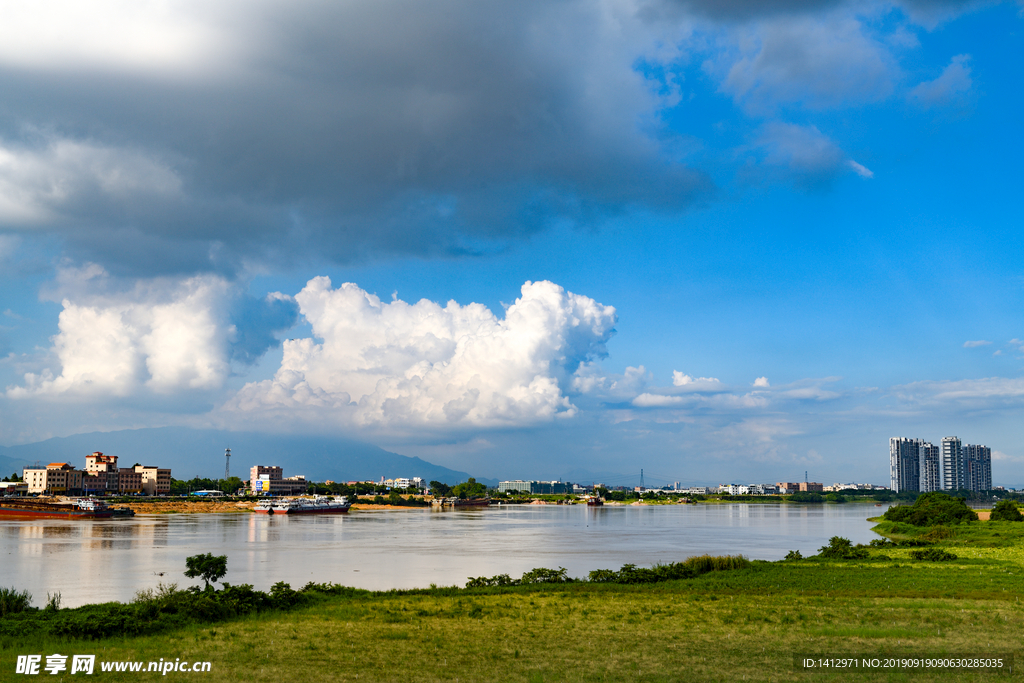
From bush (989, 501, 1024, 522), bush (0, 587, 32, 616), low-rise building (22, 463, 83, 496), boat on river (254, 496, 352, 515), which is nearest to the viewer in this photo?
bush (0, 587, 32, 616)

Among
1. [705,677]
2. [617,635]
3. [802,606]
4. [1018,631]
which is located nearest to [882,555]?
[802,606]

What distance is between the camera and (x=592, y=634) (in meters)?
18.8

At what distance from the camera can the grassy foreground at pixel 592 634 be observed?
49.3ft

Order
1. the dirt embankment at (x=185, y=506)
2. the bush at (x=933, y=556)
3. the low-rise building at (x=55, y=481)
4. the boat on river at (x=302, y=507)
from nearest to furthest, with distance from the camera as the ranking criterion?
the bush at (x=933, y=556), the dirt embankment at (x=185, y=506), the boat on river at (x=302, y=507), the low-rise building at (x=55, y=481)

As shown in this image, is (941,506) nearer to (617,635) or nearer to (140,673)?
(617,635)

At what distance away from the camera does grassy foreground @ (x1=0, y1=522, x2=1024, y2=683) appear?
15.0m

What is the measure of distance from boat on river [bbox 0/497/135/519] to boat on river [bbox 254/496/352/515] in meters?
24.5

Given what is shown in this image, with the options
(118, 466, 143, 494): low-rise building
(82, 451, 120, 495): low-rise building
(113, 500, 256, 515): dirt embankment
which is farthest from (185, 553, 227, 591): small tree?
(118, 466, 143, 494): low-rise building

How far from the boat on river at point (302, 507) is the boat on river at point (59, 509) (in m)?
24.5

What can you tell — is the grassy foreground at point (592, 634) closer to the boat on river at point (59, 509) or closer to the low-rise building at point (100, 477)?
the boat on river at point (59, 509)

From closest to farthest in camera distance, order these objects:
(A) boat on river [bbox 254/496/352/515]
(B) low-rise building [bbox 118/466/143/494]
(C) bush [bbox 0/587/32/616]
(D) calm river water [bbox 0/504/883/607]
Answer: (C) bush [bbox 0/587/32/616]
(D) calm river water [bbox 0/504/883/607]
(A) boat on river [bbox 254/496/352/515]
(B) low-rise building [bbox 118/466/143/494]

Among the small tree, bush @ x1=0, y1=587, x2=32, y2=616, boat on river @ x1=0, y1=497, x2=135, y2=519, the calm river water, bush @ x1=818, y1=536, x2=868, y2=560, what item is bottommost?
boat on river @ x1=0, y1=497, x2=135, y2=519

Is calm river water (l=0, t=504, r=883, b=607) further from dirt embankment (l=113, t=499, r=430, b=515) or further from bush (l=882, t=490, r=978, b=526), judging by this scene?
dirt embankment (l=113, t=499, r=430, b=515)

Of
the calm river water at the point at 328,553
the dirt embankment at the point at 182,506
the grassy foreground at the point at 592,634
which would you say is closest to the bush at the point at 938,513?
the calm river water at the point at 328,553
